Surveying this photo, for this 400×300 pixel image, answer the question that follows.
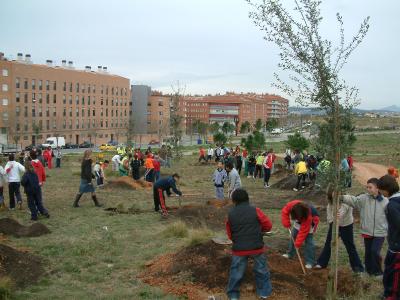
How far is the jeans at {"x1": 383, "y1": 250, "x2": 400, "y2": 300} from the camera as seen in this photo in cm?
600

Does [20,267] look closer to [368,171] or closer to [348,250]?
[348,250]

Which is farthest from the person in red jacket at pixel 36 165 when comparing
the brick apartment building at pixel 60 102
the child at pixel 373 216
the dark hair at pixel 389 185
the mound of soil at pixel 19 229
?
the brick apartment building at pixel 60 102

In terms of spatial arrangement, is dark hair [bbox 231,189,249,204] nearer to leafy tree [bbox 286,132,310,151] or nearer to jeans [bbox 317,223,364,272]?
jeans [bbox 317,223,364,272]

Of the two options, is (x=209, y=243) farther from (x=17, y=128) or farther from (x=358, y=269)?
(x=17, y=128)

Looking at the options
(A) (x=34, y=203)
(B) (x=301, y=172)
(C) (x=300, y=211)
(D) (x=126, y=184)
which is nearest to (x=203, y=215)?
(A) (x=34, y=203)

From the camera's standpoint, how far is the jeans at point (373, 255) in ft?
24.4

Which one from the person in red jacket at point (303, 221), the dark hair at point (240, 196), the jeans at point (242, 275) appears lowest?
the jeans at point (242, 275)

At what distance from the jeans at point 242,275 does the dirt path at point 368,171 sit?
19.7 m

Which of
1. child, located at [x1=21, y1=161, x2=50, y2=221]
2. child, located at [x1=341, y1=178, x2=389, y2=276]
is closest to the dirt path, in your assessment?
child, located at [x1=21, y1=161, x2=50, y2=221]

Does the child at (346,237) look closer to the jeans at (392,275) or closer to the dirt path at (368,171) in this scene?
the jeans at (392,275)

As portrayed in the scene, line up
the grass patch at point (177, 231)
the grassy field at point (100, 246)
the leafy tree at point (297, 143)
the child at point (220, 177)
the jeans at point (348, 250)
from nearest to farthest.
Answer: the grassy field at point (100, 246) → the jeans at point (348, 250) → the grass patch at point (177, 231) → the child at point (220, 177) → the leafy tree at point (297, 143)

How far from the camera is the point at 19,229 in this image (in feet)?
36.1

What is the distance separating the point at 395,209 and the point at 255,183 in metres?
17.9

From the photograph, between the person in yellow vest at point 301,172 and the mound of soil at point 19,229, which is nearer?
the mound of soil at point 19,229
